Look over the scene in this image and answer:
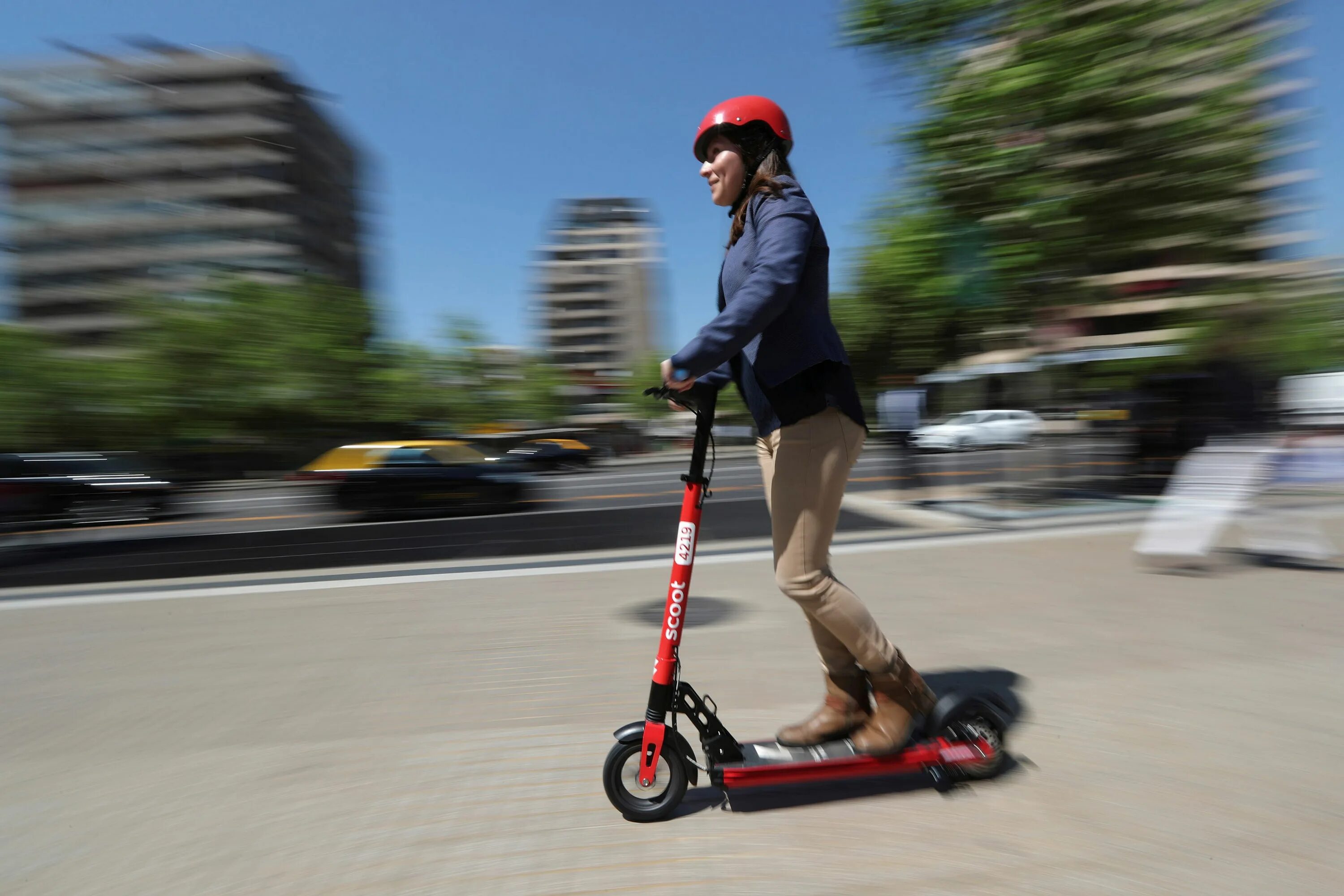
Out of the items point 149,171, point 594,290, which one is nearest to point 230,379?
point 149,171

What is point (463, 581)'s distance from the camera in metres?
5.99

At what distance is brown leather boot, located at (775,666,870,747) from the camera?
263 cm

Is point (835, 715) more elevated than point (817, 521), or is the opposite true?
point (817, 521)

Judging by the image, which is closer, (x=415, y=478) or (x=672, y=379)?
(x=672, y=379)

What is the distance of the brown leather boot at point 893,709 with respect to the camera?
2.49m

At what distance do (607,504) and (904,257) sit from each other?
647 centimetres

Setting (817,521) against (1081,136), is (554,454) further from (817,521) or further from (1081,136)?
(817,521)

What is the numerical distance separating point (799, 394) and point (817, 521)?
14.6 inches

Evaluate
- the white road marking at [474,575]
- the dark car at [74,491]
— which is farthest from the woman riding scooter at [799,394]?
the dark car at [74,491]

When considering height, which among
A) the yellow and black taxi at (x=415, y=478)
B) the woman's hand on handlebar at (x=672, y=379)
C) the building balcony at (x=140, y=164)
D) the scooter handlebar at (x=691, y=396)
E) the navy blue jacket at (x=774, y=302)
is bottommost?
the yellow and black taxi at (x=415, y=478)

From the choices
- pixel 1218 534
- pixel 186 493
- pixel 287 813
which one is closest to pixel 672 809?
pixel 287 813

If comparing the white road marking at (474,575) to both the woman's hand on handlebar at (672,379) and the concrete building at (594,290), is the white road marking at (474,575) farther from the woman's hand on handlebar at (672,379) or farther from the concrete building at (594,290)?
the concrete building at (594,290)

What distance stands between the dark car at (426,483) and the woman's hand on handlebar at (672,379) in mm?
12267

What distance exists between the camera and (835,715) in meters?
2.67
